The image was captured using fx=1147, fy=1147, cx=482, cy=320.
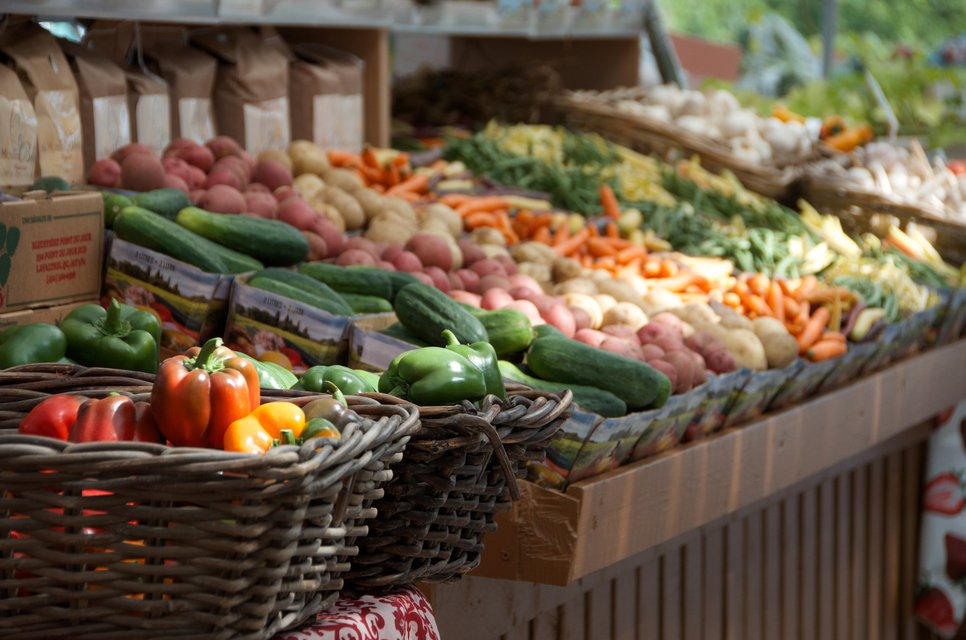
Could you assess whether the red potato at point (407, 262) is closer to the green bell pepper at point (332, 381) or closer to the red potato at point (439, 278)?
the red potato at point (439, 278)

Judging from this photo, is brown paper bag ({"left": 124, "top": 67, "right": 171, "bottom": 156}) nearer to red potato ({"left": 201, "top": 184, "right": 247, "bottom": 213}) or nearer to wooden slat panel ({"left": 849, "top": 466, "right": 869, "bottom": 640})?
red potato ({"left": 201, "top": 184, "right": 247, "bottom": 213})

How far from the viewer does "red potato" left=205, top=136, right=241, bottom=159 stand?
3.39 metres

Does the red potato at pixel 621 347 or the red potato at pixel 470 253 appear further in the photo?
the red potato at pixel 470 253

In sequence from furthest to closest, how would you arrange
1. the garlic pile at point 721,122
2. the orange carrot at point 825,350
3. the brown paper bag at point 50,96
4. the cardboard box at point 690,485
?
the garlic pile at point 721,122 → the orange carrot at point 825,350 → the brown paper bag at point 50,96 → the cardboard box at point 690,485

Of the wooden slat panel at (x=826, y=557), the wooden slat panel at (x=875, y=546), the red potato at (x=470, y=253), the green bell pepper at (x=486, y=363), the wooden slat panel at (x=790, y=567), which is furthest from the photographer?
the wooden slat panel at (x=875, y=546)

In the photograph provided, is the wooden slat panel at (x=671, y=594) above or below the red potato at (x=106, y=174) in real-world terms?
below

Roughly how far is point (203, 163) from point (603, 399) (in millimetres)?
1414

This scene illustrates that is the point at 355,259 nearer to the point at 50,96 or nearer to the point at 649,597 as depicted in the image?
the point at 50,96

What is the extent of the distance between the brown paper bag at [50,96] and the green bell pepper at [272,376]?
→ 1307mm

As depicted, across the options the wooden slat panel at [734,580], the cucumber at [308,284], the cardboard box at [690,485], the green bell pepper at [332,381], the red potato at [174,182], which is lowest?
the wooden slat panel at [734,580]

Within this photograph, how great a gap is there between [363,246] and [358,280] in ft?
1.08

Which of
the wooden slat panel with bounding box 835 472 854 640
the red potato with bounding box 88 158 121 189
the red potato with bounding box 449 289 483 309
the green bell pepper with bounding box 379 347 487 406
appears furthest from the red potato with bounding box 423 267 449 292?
the wooden slat panel with bounding box 835 472 854 640

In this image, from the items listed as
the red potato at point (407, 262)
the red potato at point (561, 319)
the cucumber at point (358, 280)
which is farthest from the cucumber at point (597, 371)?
the red potato at point (407, 262)

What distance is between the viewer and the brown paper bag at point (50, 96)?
2.88 meters
